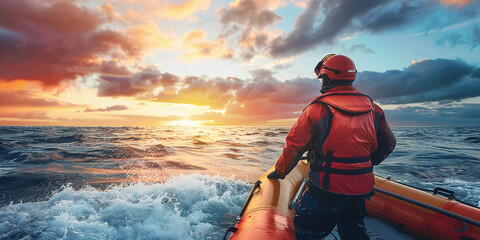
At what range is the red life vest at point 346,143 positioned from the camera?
2.12 meters

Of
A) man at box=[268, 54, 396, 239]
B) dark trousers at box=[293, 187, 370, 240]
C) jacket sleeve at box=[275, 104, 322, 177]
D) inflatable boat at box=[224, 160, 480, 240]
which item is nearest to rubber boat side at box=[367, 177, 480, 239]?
inflatable boat at box=[224, 160, 480, 240]

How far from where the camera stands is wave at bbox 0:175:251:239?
3.70 meters

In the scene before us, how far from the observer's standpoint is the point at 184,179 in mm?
6316

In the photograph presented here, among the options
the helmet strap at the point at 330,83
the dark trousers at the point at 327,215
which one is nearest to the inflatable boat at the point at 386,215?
the dark trousers at the point at 327,215

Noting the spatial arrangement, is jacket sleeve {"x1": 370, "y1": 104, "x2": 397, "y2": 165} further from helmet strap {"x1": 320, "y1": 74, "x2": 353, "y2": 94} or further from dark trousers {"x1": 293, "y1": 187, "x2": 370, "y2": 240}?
dark trousers {"x1": 293, "y1": 187, "x2": 370, "y2": 240}

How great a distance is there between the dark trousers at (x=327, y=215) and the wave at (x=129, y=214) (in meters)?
2.22

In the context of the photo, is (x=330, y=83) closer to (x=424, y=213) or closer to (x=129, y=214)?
(x=424, y=213)

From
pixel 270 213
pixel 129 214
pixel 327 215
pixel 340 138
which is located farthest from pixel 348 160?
pixel 129 214

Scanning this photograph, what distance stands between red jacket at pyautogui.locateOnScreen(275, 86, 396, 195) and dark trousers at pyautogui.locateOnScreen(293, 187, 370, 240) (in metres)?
0.14

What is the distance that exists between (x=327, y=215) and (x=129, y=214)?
156 inches

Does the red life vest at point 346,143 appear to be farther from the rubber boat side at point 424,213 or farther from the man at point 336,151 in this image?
the rubber boat side at point 424,213

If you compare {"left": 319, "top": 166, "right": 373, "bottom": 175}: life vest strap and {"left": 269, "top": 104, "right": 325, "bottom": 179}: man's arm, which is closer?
{"left": 319, "top": 166, "right": 373, "bottom": 175}: life vest strap

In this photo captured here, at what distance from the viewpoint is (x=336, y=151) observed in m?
2.18

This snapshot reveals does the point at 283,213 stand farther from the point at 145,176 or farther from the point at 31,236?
the point at 145,176
